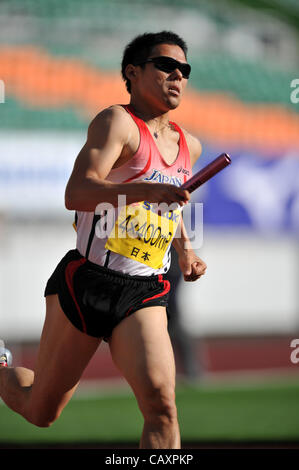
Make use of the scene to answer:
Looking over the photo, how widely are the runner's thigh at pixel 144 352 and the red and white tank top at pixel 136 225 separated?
0.26m

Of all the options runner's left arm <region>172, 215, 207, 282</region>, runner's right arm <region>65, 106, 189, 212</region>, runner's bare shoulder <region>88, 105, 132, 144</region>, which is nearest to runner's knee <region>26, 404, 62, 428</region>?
runner's left arm <region>172, 215, 207, 282</region>

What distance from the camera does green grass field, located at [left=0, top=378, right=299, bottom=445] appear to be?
6.64 meters

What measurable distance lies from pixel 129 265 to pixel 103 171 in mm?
515

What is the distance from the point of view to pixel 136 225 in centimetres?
374

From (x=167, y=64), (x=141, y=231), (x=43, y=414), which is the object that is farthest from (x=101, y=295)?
(x=167, y=64)

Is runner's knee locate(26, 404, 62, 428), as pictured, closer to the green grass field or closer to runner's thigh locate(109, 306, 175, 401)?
runner's thigh locate(109, 306, 175, 401)

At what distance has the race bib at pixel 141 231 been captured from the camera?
3736mm

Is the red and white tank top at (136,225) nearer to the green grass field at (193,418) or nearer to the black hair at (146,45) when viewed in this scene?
the black hair at (146,45)

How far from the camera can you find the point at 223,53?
648 inches

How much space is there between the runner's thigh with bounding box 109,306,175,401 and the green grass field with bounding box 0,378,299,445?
118 inches

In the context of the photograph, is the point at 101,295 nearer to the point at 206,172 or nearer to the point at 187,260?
the point at 187,260

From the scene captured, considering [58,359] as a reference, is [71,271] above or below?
above

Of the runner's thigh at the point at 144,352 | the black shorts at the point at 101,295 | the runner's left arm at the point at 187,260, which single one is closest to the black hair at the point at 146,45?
the runner's left arm at the point at 187,260
